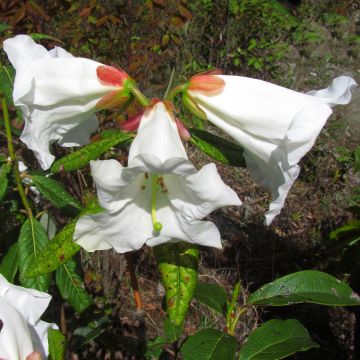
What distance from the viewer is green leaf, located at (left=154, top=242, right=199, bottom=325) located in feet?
2.97

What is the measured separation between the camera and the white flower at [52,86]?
3.01ft

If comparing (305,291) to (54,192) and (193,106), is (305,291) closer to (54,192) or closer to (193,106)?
(193,106)

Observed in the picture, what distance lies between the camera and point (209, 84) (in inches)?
36.5

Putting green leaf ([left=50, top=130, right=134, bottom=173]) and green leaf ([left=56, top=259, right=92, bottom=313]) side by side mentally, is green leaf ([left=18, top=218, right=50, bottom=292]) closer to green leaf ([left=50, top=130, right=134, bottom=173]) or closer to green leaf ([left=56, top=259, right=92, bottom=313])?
green leaf ([left=56, top=259, right=92, bottom=313])

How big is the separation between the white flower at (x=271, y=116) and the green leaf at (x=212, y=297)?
0.45m

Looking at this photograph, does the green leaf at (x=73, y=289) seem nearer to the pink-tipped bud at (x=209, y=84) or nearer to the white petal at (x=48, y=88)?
the white petal at (x=48, y=88)

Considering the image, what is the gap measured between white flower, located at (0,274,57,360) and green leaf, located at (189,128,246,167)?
0.41 meters

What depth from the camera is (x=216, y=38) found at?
207 inches

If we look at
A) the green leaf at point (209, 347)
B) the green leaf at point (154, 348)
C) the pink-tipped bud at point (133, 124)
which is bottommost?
the green leaf at point (154, 348)

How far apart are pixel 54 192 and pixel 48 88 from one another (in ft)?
1.53

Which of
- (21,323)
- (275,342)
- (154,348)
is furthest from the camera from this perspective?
(154,348)

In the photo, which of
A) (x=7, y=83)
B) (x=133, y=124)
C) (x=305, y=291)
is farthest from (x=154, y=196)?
(x=7, y=83)

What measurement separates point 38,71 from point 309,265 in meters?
2.56

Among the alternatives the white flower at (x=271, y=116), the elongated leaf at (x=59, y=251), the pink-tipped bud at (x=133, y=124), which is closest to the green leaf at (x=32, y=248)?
the elongated leaf at (x=59, y=251)
